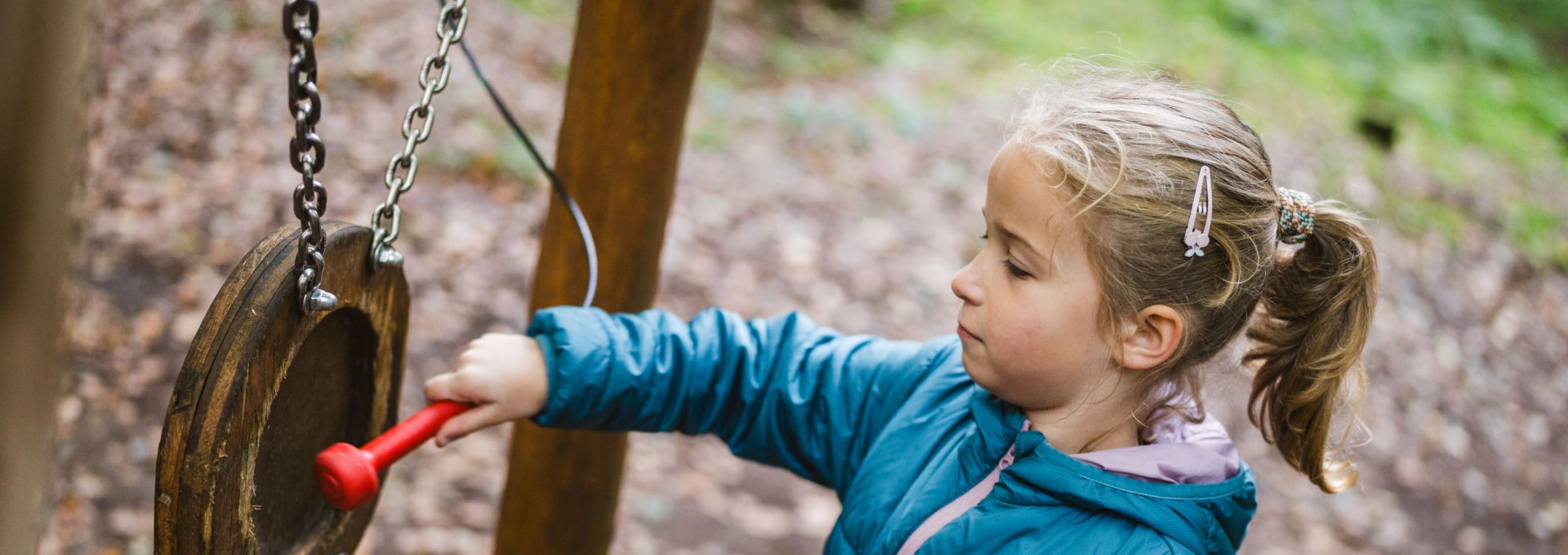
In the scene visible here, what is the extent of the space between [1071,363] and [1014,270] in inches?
6.7

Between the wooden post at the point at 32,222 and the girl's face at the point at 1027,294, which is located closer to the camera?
the girl's face at the point at 1027,294

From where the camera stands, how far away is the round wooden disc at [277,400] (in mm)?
1312

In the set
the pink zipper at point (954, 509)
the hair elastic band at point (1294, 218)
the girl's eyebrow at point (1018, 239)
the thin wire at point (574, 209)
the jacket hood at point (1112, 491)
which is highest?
the hair elastic band at point (1294, 218)

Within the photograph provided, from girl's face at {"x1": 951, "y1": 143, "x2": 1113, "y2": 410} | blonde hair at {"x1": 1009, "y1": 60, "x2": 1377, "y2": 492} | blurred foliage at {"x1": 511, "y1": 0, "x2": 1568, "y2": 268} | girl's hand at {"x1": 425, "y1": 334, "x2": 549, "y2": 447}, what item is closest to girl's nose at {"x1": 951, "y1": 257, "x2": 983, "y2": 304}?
girl's face at {"x1": 951, "y1": 143, "x2": 1113, "y2": 410}

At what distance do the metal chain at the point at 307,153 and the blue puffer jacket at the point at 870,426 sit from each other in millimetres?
495

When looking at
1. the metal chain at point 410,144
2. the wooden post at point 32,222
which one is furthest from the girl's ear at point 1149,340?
the wooden post at point 32,222

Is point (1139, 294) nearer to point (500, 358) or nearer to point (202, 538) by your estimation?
Result: point (500, 358)

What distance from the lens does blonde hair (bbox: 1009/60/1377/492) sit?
163cm

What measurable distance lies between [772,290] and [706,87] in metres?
2.63

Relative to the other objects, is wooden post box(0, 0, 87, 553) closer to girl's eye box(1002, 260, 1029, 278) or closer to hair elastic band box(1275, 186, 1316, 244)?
girl's eye box(1002, 260, 1029, 278)

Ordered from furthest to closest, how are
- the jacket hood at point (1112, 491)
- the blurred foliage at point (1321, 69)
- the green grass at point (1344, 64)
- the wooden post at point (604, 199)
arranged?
the green grass at point (1344, 64) < the blurred foliage at point (1321, 69) < the wooden post at point (604, 199) < the jacket hood at point (1112, 491)

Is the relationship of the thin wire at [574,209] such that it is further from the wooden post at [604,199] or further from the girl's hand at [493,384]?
the girl's hand at [493,384]

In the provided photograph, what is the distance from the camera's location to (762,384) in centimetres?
203

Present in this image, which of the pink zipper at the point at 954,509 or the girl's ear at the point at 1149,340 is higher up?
the girl's ear at the point at 1149,340
